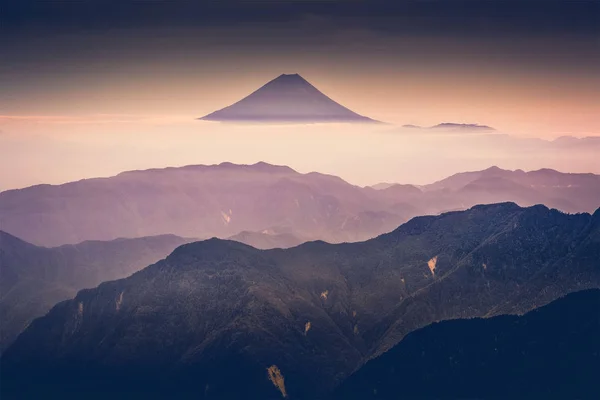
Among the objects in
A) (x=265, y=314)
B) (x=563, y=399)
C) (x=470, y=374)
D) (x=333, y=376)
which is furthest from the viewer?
(x=265, y=314)

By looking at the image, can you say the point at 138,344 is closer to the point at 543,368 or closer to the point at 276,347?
the point at 276,347

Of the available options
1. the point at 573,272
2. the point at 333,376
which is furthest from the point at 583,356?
the point at 333,376

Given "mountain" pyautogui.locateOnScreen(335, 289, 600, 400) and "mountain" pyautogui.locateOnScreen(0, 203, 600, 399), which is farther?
"mountain" pyautogui.locateOnScreen(0, 203, 600, 399)

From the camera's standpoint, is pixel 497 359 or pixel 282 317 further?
pixel 282 317

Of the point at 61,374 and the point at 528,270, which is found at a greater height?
the point at 528,270
